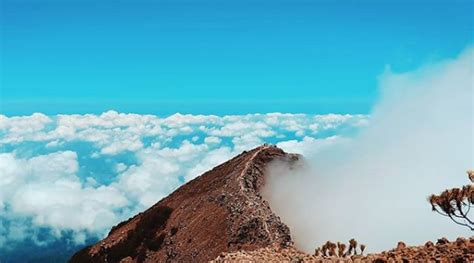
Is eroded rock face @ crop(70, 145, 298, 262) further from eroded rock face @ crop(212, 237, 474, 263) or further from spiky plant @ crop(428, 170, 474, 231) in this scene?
spiky plant @ crop(428, 170, 474, 231)

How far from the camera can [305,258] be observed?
119ft

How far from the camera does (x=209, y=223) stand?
76.9 metres

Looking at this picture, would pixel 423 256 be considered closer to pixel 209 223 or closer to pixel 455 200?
pixel 455 200

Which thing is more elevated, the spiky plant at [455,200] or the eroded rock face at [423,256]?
the spiky plant at [455,200]

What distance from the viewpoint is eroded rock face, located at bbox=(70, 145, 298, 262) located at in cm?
6825

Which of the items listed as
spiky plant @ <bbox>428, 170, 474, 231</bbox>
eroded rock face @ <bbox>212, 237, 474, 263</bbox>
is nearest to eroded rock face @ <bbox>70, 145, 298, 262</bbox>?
eroded rock face @ <bbox>212, 237, 474, 263</bbox>

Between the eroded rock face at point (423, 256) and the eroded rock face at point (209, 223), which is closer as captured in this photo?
the eroded rock face at point (423, 256)

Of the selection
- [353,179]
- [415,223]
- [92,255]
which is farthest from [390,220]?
[92,255]

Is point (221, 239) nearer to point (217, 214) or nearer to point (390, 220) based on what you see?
point (217, 214)

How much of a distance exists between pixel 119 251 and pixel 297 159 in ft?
132

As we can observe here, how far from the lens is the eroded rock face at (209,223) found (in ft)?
224

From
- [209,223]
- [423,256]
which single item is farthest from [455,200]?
[209,223]

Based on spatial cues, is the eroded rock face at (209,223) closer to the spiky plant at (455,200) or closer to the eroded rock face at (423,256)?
the eroded rock face at (423,256)

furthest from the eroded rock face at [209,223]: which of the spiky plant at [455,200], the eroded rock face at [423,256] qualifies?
the spiky plant at [455,200]
